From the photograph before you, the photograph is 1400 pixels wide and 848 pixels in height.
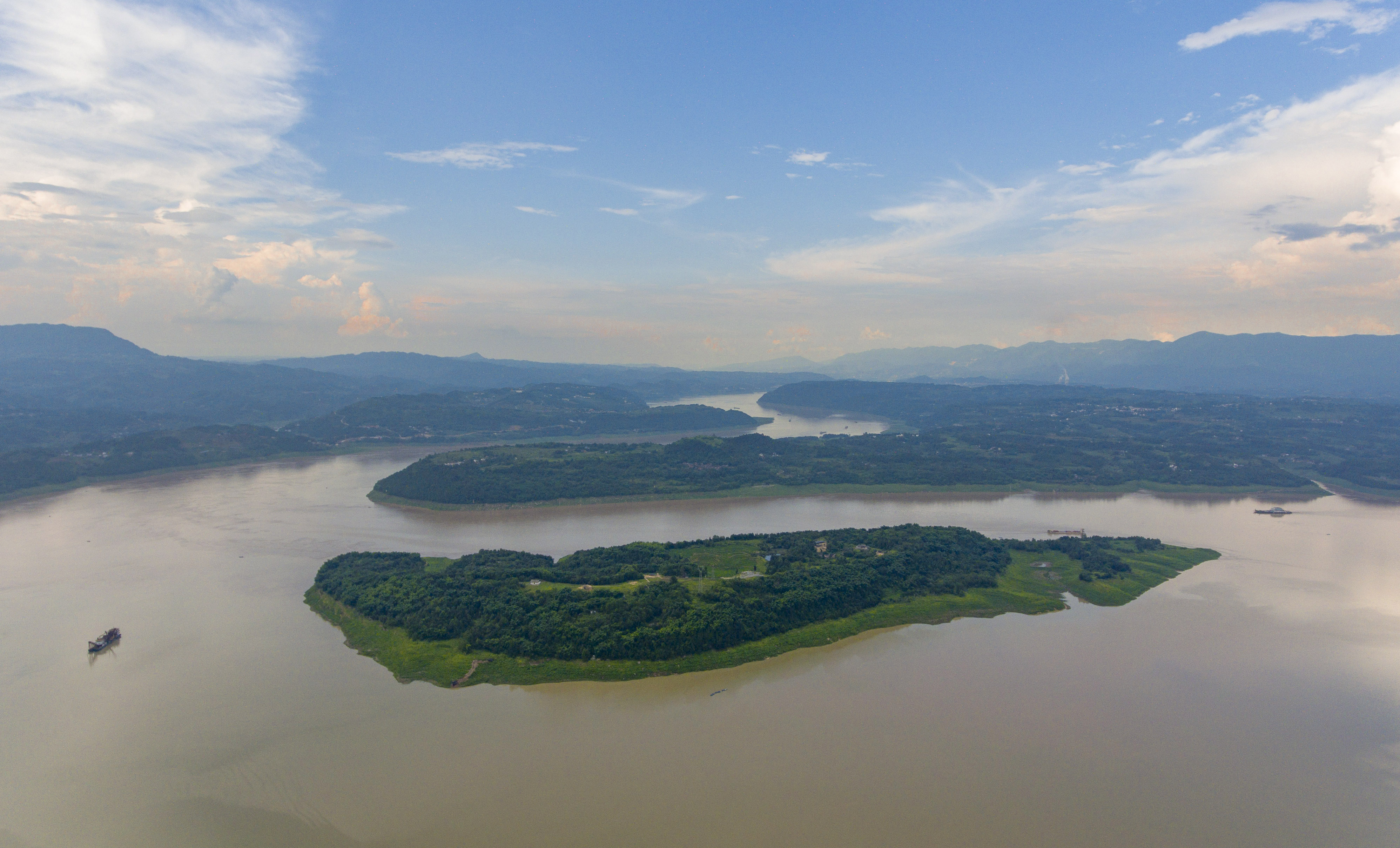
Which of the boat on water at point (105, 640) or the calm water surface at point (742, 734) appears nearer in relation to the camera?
the calm water surface at point (742, 734)

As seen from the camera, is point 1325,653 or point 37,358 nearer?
point 1325,653

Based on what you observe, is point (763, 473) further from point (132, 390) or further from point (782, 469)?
point (132, 390)

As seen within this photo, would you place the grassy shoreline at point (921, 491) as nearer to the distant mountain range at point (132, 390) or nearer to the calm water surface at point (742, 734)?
the calm water surface at point (742, 734)

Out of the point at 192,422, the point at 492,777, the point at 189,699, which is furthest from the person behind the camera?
the point at 192,422

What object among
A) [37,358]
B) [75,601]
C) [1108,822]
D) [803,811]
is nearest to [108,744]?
[75,601]

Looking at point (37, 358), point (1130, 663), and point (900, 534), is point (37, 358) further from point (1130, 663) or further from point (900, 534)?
point (1130, 663)

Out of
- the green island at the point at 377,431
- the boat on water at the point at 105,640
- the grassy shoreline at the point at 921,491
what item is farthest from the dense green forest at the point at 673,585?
the green island at the point at 377,431
